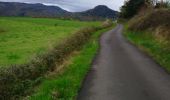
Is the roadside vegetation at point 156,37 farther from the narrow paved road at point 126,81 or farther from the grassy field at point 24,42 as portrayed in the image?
the grassy field at point 24,42

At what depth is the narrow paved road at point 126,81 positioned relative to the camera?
1417 centimetres

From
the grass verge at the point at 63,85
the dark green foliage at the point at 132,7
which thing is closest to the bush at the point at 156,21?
the grass verge at the point at 63,85

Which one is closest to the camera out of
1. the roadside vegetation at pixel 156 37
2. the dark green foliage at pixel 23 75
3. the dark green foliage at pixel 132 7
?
the dark green foliage at pixel 23 75

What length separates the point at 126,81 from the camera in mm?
17125

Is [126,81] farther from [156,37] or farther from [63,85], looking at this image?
[156,37]

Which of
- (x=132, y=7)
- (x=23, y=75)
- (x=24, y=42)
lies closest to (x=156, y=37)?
(x=24, y=42)

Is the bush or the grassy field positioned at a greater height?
the bush

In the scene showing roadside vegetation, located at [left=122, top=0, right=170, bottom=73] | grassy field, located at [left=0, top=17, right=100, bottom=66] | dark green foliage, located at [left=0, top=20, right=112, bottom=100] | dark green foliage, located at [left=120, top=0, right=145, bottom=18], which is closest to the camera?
dark green foliage, located at [left=0, top=20, right=112, bottom=100]

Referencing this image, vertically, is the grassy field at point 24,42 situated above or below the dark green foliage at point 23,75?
below

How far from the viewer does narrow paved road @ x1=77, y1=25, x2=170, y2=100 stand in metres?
14.2

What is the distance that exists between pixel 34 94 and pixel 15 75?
1173 mm

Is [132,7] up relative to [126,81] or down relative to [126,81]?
up

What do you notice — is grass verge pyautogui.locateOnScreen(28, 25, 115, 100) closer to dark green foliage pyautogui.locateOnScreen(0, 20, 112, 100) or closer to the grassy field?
dark green foliage pyautogui.locateOnScreen(0, 20, 112, 100)

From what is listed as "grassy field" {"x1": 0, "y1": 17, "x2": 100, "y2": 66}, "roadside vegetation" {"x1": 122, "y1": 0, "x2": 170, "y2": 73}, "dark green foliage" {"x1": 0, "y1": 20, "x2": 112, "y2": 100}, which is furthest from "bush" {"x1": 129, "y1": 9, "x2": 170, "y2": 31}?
"dark green foliage" {"x1": 0, "y1": 20, "x2": 112, "y2": 100}
